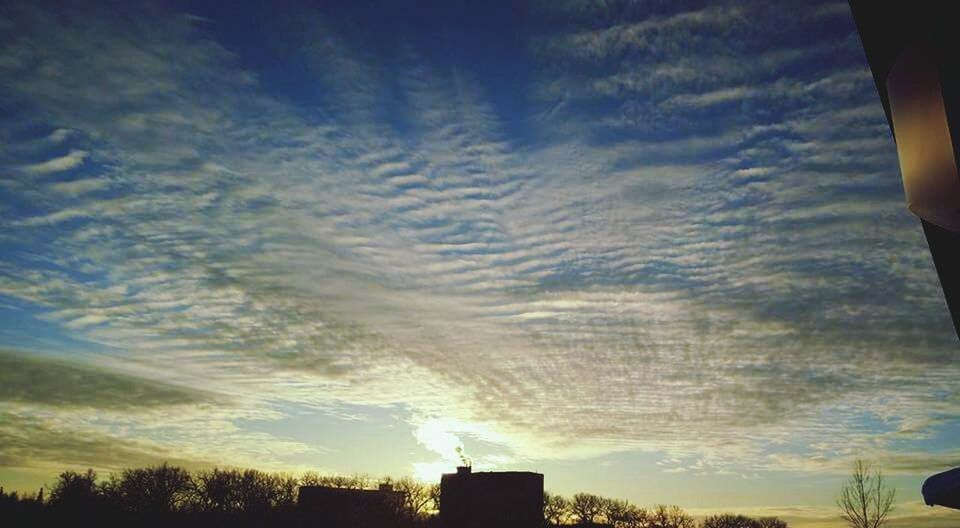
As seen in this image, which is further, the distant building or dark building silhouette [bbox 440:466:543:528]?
the distant building

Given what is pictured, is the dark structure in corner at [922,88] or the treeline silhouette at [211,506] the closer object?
the dark structure in corner at [922,88]

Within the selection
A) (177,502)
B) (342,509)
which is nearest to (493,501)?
(342,509)

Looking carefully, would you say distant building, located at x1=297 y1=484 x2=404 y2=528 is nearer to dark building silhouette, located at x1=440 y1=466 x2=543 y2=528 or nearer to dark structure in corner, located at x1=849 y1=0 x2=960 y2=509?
dark building silhouette, located at x1=440 y1=466 x2=543 y2=528

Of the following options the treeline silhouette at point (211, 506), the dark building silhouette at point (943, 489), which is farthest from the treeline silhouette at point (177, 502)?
the dark building silhouette at point (943, 489)

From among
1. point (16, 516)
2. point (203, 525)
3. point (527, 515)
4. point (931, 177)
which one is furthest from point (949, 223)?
point (16, 516)

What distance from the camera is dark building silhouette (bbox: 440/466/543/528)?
2415 inches

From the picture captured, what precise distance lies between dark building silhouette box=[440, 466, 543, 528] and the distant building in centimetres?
1302

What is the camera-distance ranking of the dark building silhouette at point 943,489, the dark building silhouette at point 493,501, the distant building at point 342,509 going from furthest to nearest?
the distant building at point 342,509 < the dark building silhouette at point 493,501 < the dark building silhouette at point 943,489

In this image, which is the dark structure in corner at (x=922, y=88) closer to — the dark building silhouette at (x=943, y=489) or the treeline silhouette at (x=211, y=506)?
the dark building silhouette at (x=943, y=489)

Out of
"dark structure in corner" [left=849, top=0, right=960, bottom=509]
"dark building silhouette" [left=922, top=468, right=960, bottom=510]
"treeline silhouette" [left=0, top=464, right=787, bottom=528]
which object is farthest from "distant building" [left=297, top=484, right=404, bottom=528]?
"dark structure in corner" [left=849, top=0, right=960, bottom=509]

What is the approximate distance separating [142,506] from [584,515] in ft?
241

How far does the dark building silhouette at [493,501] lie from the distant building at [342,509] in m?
13.0

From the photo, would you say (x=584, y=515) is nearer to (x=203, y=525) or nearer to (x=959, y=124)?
(x=203, y=525)

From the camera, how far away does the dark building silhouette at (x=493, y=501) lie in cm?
6134
